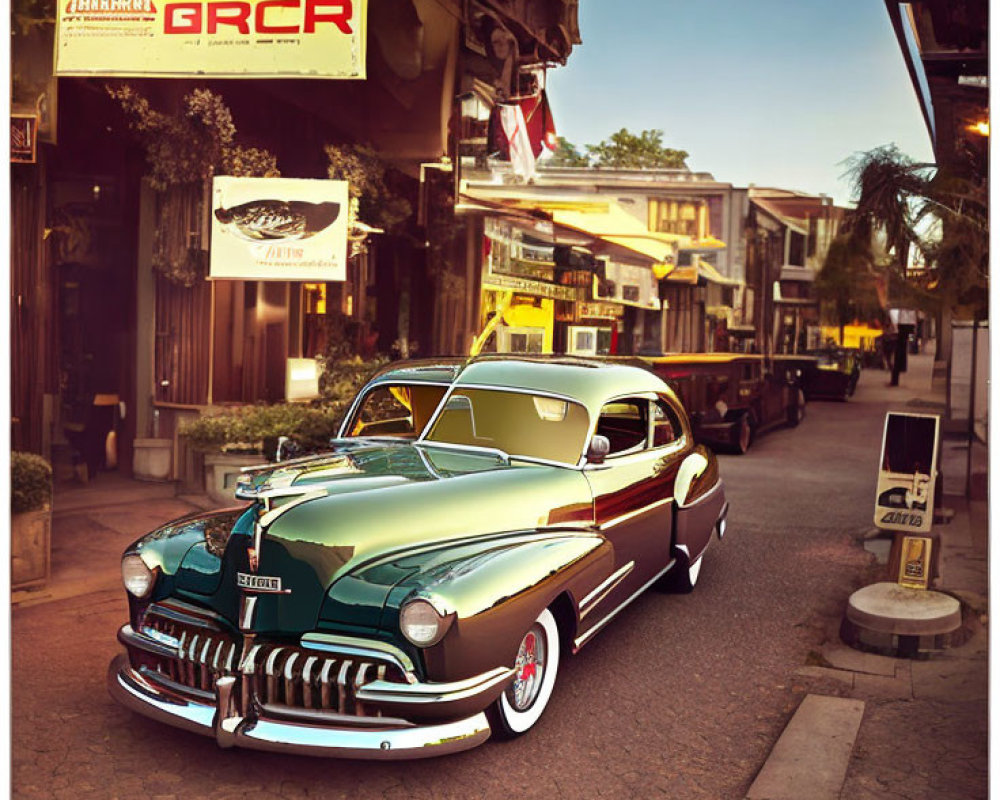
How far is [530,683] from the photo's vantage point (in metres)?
3.42

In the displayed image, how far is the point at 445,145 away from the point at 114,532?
11.3 ft

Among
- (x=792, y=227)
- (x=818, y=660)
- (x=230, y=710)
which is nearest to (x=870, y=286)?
(x=792, y=227)

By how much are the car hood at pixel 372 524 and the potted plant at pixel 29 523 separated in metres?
1.81

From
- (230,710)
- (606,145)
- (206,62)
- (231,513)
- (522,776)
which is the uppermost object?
(206,62)

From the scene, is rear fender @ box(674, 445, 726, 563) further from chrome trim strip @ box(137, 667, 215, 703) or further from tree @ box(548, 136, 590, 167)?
chrome trim strip @ box(137, 667, 215, 703)

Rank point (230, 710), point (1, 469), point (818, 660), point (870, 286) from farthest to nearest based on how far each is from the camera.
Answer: point (870, 286) < point (818, 660) < point (1, 469) < point (230, 710)

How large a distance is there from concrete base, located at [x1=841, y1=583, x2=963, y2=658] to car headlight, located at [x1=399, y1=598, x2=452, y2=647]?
7.28 feet

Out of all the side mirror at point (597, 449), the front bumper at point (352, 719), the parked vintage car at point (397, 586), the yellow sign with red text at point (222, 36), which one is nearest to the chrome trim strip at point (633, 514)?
the parked vintage car at point (397, 586)

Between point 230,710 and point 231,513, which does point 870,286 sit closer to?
point 231,513

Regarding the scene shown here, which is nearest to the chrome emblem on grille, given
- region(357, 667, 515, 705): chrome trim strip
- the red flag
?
region(357, 667, 515, 705): chrome trim strip

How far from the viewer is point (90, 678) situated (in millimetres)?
3701

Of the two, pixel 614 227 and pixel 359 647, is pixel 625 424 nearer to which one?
pixel 614 227

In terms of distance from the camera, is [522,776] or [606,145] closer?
[522,776]

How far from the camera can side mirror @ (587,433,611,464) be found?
156 inches
